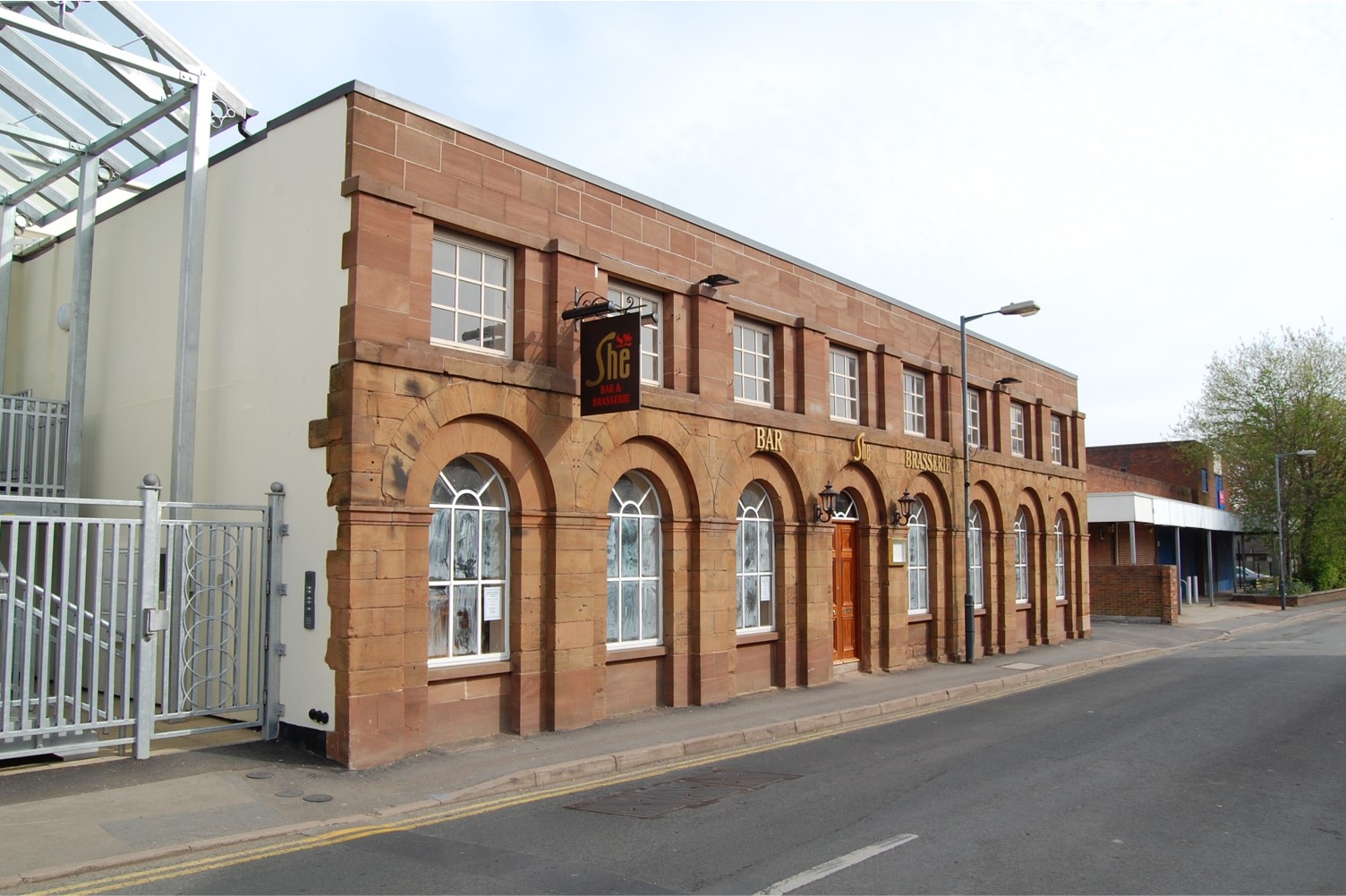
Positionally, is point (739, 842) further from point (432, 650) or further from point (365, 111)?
point (365, 111)

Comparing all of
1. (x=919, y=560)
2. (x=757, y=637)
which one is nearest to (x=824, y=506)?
(x=757, y=637)

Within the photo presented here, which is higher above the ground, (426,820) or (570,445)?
(570,445)

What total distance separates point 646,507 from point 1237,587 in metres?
51.3

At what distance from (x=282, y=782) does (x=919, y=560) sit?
45.8ft

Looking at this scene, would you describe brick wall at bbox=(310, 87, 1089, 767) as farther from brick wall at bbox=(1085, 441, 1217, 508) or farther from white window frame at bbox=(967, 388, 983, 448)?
brick wall at bbox=(1085, 441, 1217, 508)

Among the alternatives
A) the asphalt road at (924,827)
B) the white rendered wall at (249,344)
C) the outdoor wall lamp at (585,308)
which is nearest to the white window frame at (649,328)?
the outdoor wall lamp at (585,308)

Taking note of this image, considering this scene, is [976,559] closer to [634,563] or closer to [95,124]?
[634,563]

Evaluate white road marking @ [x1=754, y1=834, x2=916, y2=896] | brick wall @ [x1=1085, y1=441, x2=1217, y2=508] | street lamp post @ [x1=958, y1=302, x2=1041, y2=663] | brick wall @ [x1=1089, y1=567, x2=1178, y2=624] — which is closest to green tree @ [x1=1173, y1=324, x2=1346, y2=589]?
brick wall @ [x1=1085, y1=441, x2=1217, y2=508]

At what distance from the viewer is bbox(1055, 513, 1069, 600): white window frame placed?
26.4 meters

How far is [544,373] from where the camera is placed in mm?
12117

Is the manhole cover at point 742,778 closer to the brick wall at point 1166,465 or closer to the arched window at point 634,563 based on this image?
the arched window at point 634,563

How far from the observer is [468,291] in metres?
11.9

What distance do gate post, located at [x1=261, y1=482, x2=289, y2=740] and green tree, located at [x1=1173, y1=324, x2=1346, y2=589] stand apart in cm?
4812

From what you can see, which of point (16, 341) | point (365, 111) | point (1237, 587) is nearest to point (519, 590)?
point (365, 111)
